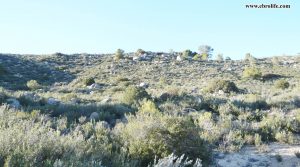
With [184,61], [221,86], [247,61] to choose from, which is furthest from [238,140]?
[247,61]

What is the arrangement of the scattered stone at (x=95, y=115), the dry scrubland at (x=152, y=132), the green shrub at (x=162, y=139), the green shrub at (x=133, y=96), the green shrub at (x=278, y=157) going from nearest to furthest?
the dry scrubland at (x=152, y=132)
the green shrub at (x=162, y=139)
the green shrub at (x=278, y=157)
the scattered stone at (x=95, y=115)
the green shrub at (x=133, y=96)

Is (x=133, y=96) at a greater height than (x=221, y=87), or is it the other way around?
(x=133, y=96)

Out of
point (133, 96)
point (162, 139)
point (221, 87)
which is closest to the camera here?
point (162, 139)

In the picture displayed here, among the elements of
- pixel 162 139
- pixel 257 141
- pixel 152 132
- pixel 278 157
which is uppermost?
pixel 152 132

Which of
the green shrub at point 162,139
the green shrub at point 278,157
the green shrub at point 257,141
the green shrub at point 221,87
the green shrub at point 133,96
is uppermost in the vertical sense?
the green shrub at point 162,139

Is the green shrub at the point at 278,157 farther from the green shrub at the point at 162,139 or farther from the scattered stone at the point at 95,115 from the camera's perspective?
the scattered stone at the point at 95,115

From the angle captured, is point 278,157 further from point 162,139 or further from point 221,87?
point 221,87

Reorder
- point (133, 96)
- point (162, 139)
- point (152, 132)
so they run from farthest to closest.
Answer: point (133, 96), point (152, 132), point (162, 139)

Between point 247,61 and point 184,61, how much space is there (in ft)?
29.7

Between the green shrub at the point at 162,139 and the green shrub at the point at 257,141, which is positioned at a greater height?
the green shrub at the point at 162,139

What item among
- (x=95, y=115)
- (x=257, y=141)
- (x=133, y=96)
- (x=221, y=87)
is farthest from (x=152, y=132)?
(x=221, y=87)

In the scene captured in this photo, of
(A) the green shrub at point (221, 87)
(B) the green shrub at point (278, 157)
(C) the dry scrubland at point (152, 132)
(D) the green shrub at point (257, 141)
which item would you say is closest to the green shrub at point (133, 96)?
(C) the dry scrubland at point (152, 132)

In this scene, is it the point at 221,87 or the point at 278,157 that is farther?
the point at 221,87

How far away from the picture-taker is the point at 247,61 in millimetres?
55156
